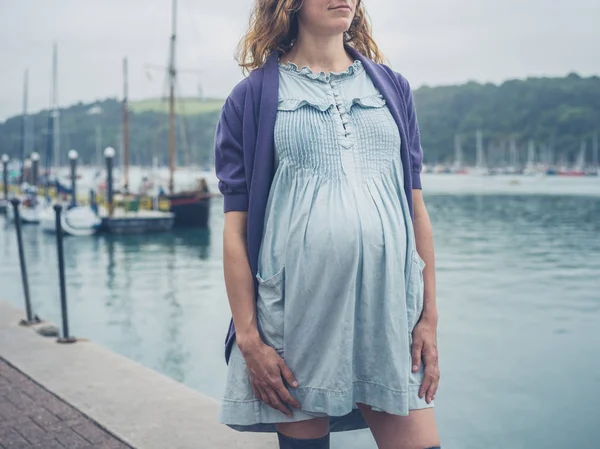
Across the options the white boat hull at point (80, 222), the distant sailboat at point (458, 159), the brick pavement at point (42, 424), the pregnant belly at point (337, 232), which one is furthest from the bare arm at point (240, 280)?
the distant sailboat at point (458, 159)

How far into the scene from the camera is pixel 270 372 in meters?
1.66

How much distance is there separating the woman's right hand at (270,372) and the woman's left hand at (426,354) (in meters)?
0.29

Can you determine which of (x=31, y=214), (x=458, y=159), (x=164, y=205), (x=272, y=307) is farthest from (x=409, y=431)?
(x=458, y=159)

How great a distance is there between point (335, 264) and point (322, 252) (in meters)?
0.04

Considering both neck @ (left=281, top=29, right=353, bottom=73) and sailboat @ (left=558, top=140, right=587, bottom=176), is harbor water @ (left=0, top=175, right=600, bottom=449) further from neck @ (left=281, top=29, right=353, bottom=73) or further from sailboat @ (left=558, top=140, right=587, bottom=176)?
sailboat @ (left=558, top=140, right=587, bottom=176)

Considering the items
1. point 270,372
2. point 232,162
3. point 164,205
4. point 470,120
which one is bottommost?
point 164,205

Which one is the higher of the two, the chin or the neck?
the chin

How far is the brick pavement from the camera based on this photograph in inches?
127

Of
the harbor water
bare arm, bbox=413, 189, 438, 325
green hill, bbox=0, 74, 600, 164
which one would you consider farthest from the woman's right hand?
green hill, bbox=0, 74, 600, 164

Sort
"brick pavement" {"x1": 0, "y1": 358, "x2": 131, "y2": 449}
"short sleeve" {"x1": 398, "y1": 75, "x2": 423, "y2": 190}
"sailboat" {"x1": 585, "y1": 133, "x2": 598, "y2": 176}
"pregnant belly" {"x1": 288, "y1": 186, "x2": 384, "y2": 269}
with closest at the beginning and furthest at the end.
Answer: "pregnant belly" {"x1": 288, "y1": 186, "x2": 384, "y2": 269} < "short sleeve" {"x1": 398, "y1": 75, "x2": 423, "y2": 190} < "brick pavement" {"x1": 0, "y1": 358, "x2": 131, "y2": 449} < "sailboat" {"x1": 585, "y1": 133, "x2": 598, "y2": 176}

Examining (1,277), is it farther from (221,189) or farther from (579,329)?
(221,189)

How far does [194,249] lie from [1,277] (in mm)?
7559

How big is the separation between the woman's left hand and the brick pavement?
6.26 ft

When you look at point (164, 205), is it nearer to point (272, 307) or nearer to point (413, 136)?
point (413, 136)
